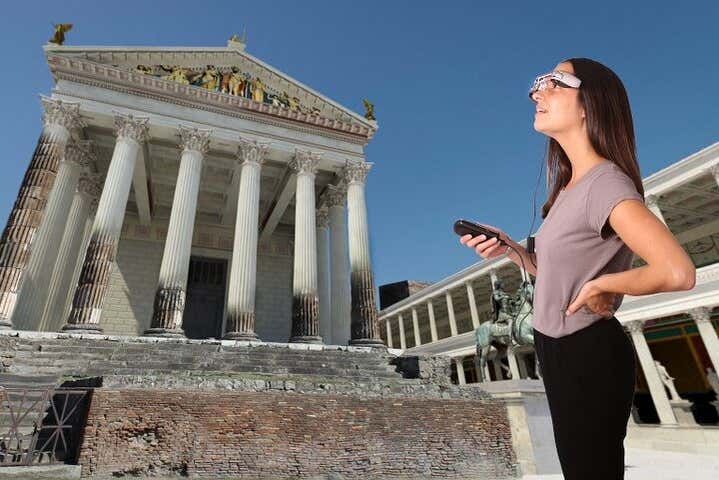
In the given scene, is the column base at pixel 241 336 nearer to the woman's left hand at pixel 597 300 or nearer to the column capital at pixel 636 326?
the woman's left hand at pixel 597 300

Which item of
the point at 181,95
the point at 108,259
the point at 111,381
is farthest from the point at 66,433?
the point at 181,95

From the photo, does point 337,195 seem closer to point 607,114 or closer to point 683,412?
point 683,412

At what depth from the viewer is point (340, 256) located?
62.5ft

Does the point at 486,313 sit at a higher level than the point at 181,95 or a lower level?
lower

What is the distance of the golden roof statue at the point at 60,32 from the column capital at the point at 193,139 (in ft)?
19.8

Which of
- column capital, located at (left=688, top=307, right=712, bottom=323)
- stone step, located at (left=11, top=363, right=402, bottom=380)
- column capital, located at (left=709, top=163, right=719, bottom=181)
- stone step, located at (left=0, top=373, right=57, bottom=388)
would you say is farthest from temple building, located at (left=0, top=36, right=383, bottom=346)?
column capital, located at (left=709, top=163, right=719, bottom=181)

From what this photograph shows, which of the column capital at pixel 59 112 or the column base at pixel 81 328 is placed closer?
the column base at pixel 81 328

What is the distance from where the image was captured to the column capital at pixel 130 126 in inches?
624

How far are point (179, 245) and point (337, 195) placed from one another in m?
8.63

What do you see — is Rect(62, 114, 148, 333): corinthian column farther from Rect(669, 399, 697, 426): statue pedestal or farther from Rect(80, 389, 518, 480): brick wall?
Rect(669, 399, 697, 426): statue pedestal

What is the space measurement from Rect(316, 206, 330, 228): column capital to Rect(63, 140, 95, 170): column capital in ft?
37.1

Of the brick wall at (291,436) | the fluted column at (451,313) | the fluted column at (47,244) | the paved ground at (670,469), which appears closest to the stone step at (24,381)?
the brick wall at (291,436)

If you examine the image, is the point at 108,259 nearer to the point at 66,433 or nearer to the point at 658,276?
the point at 66,433

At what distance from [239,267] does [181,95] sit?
8618mm
